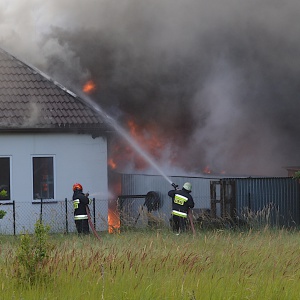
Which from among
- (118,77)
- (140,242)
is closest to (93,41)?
(118,77)

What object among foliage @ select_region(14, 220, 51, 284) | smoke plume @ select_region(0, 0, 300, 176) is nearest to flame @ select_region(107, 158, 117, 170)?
smoke plume @ select_region(0, 0, 300, 176)

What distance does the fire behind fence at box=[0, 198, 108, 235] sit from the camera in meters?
19.1

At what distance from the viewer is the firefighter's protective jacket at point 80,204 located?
16.6m

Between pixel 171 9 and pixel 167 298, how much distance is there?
16.7 m

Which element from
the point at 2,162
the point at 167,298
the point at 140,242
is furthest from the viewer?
the point at 2,162

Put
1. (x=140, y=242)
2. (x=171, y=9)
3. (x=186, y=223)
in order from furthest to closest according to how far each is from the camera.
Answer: (x=171, y=9), (x=186, y=223), (x=140, y=242)

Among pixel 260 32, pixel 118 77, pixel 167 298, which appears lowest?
pixel 167 298

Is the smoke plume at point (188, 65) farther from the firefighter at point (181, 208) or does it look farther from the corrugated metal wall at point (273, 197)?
the firefighter at point (181, 208)

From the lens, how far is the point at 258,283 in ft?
28.7

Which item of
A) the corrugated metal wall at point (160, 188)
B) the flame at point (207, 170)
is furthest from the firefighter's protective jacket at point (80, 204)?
the flame at point (207, 170)

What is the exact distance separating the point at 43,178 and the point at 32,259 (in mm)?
11336

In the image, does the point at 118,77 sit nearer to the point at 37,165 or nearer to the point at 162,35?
the point at 162,35

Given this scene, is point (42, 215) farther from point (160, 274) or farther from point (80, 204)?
point (160, 274)

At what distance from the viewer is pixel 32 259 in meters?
8.73
